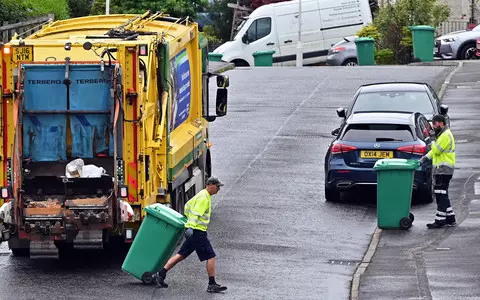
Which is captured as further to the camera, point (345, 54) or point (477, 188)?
point (345, 54)

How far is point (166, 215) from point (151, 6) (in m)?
37.4

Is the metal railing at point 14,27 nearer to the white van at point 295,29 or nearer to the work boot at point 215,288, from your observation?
the white van at point 295,29

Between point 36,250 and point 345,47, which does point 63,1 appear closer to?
point 345,47

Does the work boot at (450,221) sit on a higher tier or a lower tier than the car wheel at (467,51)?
lower

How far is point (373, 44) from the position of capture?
135 ft

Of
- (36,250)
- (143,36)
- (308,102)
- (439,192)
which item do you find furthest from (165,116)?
(308,102)

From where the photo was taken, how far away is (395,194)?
18406mm

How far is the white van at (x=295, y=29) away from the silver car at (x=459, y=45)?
4.79m

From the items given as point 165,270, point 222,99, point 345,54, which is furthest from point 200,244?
point 345,54

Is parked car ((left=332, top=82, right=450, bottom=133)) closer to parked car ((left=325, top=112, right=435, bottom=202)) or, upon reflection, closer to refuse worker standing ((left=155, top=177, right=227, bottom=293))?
parked car ((left=325, top=112, right=435, bottom=202))

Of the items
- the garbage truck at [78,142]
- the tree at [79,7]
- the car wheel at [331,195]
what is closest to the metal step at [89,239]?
the garbage truck at [78,142]

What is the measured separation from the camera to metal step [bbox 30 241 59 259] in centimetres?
1498

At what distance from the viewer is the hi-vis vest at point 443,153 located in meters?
18.3

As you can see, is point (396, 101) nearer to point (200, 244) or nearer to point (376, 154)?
point (376, 154)
